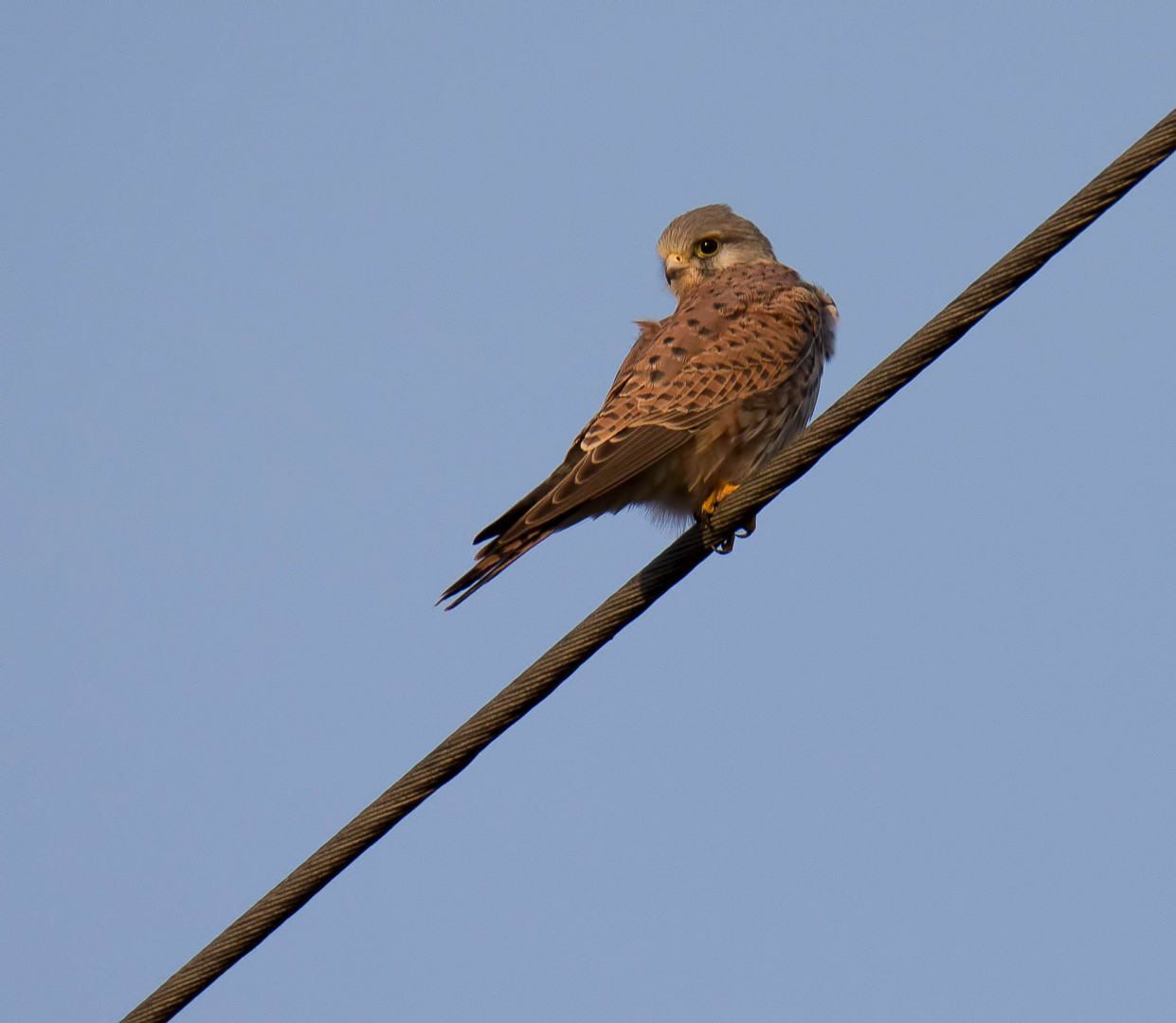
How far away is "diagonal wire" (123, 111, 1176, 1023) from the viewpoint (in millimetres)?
2697

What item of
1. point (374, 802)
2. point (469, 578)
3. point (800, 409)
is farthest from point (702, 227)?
point (374, 802)

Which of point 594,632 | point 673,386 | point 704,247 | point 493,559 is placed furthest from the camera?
point 704,247

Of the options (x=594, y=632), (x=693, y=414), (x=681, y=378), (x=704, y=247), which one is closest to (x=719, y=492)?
(x=693, y=414)

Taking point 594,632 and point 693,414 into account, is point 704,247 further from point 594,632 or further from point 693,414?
point 594,632

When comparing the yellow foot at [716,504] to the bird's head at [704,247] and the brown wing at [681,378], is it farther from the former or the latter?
the bird's head at [704,247]

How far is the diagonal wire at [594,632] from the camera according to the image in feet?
8.85

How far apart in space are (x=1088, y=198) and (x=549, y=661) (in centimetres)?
131

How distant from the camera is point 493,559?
3730mm

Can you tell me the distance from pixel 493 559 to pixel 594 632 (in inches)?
31.1

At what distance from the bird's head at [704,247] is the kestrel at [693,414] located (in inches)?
25.9

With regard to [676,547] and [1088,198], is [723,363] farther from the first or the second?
[1088,198]

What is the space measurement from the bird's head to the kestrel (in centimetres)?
66

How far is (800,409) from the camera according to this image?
472 cm

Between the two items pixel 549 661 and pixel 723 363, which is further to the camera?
pixel 723 363
